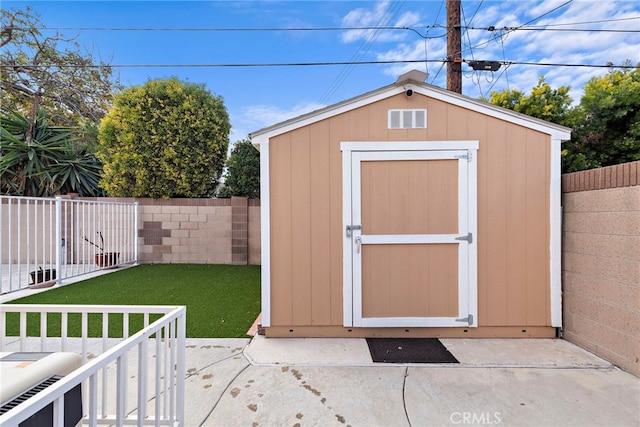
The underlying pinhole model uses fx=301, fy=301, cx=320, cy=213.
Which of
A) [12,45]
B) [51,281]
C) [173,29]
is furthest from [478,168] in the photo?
[12,45]

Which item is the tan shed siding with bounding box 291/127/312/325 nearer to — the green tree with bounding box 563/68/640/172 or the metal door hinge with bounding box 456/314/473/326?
the metal door hinge with bounding box 456/314/473/326

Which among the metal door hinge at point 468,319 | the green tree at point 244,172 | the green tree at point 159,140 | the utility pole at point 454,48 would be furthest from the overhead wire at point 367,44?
the metal door hinge at point 468,319

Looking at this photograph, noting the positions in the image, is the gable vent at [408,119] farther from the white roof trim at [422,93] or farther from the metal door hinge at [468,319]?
the metal door hinge at [468,319]

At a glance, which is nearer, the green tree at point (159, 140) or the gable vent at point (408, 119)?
the gable vent at point (408, 119)

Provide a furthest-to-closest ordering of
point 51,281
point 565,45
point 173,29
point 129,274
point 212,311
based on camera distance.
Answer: point 173,29
point 565,45
point 129,274
point 51,281
point 212,311

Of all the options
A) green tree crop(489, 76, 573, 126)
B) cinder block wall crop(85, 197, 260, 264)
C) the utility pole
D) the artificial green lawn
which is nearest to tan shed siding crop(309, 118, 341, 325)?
the artificial green lawn

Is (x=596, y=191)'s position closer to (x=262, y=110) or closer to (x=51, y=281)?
(x=51, y=281)

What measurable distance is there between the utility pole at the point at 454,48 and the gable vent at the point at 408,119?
2.89 meters

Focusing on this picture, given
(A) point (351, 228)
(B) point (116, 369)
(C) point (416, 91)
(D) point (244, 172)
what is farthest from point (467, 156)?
(D) point (244, 172)

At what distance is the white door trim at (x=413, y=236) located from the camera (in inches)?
118

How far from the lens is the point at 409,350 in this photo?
2750 mm

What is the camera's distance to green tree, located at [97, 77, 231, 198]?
638 cm

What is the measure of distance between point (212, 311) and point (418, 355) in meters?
2.40

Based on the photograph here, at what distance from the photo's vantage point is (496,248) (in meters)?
3.02
